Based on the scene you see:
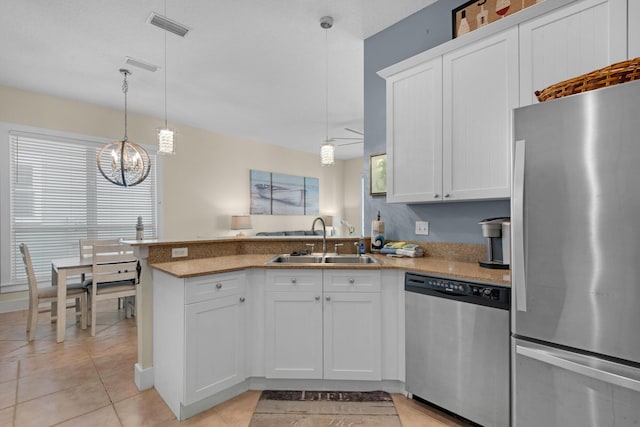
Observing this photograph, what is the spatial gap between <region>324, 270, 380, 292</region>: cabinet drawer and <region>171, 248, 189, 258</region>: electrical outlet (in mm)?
1110

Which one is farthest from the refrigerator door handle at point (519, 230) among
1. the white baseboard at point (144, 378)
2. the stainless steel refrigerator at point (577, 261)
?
the white baseboard at point (144, 378)

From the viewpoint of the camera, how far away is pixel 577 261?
126 cm

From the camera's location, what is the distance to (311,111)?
4.96 m

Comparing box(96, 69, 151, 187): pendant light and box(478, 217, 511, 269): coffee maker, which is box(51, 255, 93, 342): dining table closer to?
box(96, 69, 151, 187): pendant light

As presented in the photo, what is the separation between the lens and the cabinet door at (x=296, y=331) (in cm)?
216

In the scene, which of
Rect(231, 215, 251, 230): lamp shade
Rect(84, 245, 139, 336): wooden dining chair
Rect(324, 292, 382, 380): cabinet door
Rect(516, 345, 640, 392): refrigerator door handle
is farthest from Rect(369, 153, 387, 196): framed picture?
Rect(231, 215, 251, 230): lamp shade

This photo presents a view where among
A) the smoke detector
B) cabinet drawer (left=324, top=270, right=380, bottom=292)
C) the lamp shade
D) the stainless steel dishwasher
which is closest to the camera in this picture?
the stainless steel dishwasher

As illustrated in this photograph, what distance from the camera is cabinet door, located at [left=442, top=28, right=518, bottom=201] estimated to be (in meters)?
1.95

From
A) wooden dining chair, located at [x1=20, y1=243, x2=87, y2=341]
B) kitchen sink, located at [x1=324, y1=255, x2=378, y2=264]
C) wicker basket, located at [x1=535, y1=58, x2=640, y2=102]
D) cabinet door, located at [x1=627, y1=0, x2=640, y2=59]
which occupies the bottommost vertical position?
wooden dining chair, located at [x1=20, y1=243, x2=87, y2=341]

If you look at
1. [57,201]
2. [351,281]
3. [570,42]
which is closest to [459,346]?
[351,281]

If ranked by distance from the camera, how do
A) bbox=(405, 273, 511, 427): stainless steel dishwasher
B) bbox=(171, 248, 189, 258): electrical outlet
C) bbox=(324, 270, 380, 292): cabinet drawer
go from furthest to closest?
bbox=(171, 248, 189, 258): electrical outlet, bbox=(324, 270, 380, 292): cabinet drawer, bbox=(405, 273, 511, 427): stainless steel dishwasher

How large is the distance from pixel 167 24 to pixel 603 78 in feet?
9.76

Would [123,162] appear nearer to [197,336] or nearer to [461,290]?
[197,336]

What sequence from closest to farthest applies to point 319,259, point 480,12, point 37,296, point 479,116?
point 479,116, point 480,12, point 319,259, point 37,296
